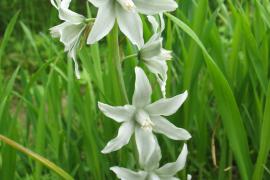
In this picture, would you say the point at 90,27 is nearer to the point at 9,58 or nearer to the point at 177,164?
the point at 177,164

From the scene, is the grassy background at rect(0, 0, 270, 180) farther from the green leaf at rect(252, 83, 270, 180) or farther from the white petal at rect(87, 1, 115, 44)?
the white petal at rect(87, 1, 115, 44)

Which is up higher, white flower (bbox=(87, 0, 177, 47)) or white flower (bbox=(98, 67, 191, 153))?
white flower (bbox=(87, 0, 177, 47))

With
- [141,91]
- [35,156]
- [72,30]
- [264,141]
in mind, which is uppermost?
[72,30]

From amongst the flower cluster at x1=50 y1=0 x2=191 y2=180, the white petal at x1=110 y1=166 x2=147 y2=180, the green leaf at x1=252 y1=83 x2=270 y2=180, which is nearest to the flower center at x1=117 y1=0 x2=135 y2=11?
the flower cluster at x1=50 y1=0 x2=191 y2=180

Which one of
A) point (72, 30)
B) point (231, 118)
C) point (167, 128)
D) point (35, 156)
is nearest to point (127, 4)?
point (72, 30)

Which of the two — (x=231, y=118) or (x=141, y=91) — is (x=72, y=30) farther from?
(x=231, y=118)

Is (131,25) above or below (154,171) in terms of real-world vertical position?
above

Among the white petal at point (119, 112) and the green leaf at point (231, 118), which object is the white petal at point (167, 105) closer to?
the white petal at point (119, 112)
